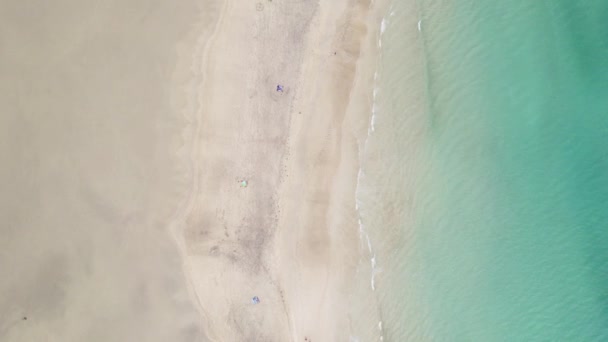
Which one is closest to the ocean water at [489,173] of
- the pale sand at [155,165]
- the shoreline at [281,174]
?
the shoreline at [281,174]

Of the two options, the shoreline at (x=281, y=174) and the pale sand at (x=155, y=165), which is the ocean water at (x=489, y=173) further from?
the pale sand at (x=155, y=165)

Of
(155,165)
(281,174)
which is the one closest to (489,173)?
(281,174)

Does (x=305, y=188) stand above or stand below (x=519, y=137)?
below

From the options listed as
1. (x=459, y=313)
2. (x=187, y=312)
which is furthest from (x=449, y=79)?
(x=187, y=312)

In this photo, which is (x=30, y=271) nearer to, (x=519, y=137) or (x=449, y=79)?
(x=449, y=79)

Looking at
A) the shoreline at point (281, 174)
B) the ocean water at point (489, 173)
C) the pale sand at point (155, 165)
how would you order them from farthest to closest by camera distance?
the ocean water at point (489, 173) < the shoreline at point (281, 174) < the pale sand at point (155, 165)

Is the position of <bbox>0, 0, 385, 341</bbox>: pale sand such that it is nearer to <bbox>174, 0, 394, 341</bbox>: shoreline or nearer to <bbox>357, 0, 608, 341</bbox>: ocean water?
<bbox>174, 0, 394, 341</bbox>: shoreline
